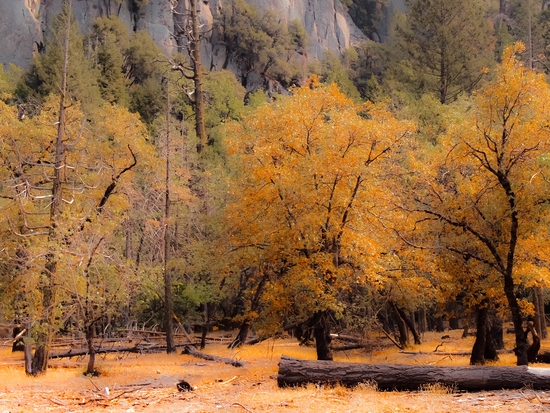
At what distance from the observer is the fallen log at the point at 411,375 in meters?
13.5

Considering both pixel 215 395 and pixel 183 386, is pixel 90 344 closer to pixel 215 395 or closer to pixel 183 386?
pixel 183 386

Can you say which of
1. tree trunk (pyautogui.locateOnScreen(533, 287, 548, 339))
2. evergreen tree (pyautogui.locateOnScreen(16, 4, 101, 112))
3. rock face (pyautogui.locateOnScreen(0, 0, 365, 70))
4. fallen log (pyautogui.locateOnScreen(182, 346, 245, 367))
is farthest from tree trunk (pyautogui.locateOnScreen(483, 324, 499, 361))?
rock face (pyautogui.locateOnScreen(0, 0, 365, 70))

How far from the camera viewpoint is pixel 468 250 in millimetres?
18547

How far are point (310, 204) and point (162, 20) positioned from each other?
63674mm

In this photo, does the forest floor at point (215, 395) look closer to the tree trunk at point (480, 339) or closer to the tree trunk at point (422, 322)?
the tree trunk at point (480, 339)

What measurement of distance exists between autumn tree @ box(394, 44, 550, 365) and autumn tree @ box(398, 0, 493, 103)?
32052mm

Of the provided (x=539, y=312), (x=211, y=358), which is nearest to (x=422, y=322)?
(x=539, y=312)

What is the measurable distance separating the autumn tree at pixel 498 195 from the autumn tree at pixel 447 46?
32052 mm

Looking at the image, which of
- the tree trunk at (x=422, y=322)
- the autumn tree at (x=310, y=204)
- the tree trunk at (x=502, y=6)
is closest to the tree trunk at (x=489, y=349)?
the autumn tree at (x=310, y=204)

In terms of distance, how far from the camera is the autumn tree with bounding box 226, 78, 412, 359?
63.3ft

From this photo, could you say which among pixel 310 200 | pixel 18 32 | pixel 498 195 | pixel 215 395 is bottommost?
pixel 215 395

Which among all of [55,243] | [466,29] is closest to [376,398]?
[55,243]

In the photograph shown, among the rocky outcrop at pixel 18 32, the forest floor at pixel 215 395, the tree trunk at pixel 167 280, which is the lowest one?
the forest floor at pixel 215 395

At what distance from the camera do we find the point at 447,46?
163 feet
